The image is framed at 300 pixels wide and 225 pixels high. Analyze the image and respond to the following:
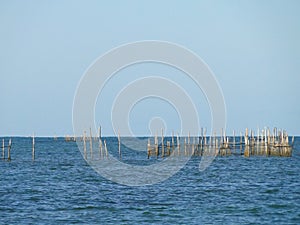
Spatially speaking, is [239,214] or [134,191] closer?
[239,214]

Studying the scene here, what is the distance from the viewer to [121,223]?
70.4ft

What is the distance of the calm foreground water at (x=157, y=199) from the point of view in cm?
2238

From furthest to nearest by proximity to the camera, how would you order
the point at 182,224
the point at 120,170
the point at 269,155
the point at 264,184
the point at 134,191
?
the point at 269,155 → the point at 120,170 → the point at 264,184 → the point at 134,191 → the point at 182,224

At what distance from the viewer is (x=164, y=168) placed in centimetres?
4416

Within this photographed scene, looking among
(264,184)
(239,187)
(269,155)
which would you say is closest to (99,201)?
(239,187)

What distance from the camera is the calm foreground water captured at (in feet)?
73.4

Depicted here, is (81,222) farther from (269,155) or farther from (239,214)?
(269,155)

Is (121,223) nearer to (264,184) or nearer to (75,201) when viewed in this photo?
(75,201)

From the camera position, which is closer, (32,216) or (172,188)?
(32,216)

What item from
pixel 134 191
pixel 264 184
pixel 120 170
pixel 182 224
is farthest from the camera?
pixel 120 170

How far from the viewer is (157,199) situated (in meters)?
26.7

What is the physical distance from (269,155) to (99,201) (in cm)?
2963

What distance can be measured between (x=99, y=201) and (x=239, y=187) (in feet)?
26.7

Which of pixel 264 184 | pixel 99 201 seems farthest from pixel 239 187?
pixel 99 201
